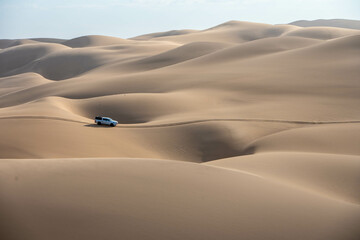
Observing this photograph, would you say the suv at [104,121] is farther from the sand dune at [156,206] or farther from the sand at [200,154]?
the sand dune at [156,206]

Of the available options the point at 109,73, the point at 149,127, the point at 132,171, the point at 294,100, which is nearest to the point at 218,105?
the point at 294,100

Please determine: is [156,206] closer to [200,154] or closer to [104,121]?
[200,154]

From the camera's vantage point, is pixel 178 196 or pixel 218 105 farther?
pixel 218 105

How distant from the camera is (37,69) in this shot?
90.1m

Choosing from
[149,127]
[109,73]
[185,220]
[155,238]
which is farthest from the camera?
[109,73]

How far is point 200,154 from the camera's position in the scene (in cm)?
1792

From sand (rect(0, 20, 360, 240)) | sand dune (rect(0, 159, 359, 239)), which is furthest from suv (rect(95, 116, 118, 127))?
sand dune (rect(0, 159, 359, 239))

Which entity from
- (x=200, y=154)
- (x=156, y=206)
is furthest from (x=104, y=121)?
(x=156, y=206)

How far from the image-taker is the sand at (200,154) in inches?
260

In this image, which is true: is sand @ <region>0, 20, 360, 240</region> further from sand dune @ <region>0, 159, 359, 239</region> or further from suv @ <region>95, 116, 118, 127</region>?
suv @ <region>95, 116, 118, 127</region>

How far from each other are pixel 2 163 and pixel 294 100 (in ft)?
70.0

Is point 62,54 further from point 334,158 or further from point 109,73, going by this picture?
point 334,158

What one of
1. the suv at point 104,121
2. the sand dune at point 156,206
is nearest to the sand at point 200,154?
the sand dune at point 156,206

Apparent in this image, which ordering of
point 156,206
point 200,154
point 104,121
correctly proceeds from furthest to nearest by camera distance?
point 104,121 < point 200,154 < point 156,206
